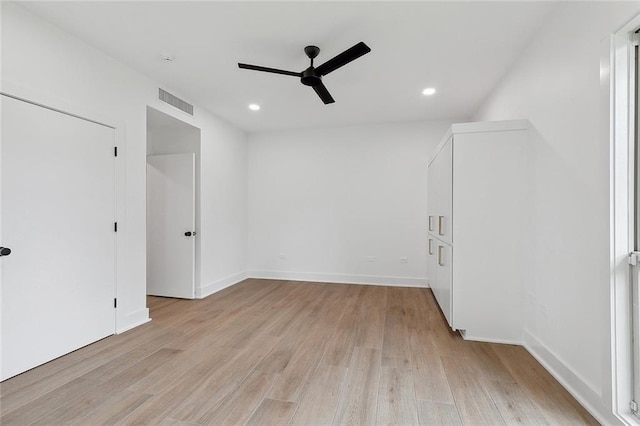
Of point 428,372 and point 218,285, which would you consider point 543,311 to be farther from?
point 218,285

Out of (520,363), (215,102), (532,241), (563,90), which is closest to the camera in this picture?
(563,90)

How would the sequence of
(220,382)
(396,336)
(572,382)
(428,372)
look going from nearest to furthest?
1. (572,382)
2. (220,382)
3. (428,372)
4. (396,336)

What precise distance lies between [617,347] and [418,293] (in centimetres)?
292

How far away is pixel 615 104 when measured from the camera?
1594mm

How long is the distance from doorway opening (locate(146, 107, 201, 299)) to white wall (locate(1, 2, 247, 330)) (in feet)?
0.51

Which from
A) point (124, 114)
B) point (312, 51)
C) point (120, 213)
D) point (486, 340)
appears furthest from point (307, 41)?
point (486, 340)

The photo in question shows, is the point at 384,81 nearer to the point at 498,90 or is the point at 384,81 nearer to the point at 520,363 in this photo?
the point at 498,90

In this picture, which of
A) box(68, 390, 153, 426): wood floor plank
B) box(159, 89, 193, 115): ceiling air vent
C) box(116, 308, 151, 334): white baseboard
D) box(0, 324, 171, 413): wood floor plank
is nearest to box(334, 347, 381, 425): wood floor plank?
box(68, 390, 153, 426): wood floor plank

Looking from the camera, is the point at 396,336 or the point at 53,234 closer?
the point at 53,234

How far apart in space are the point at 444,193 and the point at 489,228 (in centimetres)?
63

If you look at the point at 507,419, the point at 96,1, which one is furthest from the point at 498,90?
the point at 96,1

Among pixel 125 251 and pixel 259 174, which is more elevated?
pixel 259 174

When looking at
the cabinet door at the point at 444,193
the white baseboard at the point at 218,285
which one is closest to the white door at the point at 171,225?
the white baseboard at the point at 218,285

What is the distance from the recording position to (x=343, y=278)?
16.9 ft
